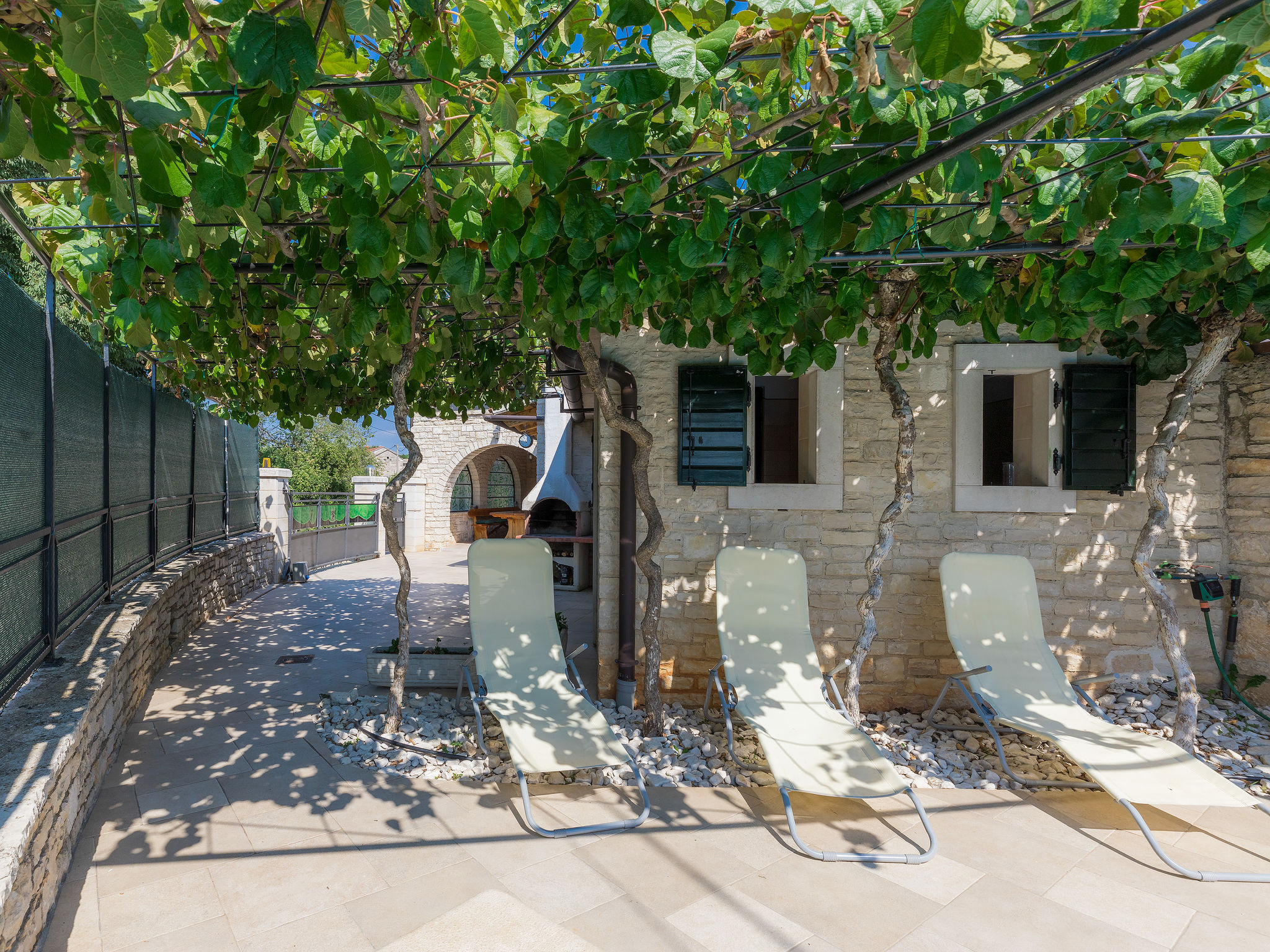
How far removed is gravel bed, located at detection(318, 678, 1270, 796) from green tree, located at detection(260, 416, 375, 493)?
19.5m

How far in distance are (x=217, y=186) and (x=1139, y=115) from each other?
114 inches

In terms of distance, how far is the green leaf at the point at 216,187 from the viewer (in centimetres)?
195

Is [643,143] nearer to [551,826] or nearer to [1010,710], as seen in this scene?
[551,826]

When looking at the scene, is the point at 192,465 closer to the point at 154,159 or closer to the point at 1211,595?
the point at 154,159

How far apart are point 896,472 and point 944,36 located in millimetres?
3350

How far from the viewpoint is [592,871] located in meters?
2.77

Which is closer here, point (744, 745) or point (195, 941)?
point (195, 941)

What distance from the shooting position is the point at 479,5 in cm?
147

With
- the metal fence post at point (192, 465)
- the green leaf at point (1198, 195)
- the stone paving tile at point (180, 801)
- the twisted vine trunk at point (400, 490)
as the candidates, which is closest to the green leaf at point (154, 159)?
the twisted vine trunk at point (400, 490)

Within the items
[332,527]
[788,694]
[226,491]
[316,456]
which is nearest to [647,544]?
[788,694]

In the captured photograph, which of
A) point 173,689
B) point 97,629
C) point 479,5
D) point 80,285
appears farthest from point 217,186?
point 173,689

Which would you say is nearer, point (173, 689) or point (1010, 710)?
point (1010, 710)

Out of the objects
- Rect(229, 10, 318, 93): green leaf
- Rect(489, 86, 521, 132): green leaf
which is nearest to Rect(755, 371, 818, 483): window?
Rect(489, 86, 521, 132): green leaf

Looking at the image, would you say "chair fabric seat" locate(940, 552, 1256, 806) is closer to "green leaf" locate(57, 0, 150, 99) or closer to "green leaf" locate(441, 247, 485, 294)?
"green leaf" locate(441, 247, 485, 294)
